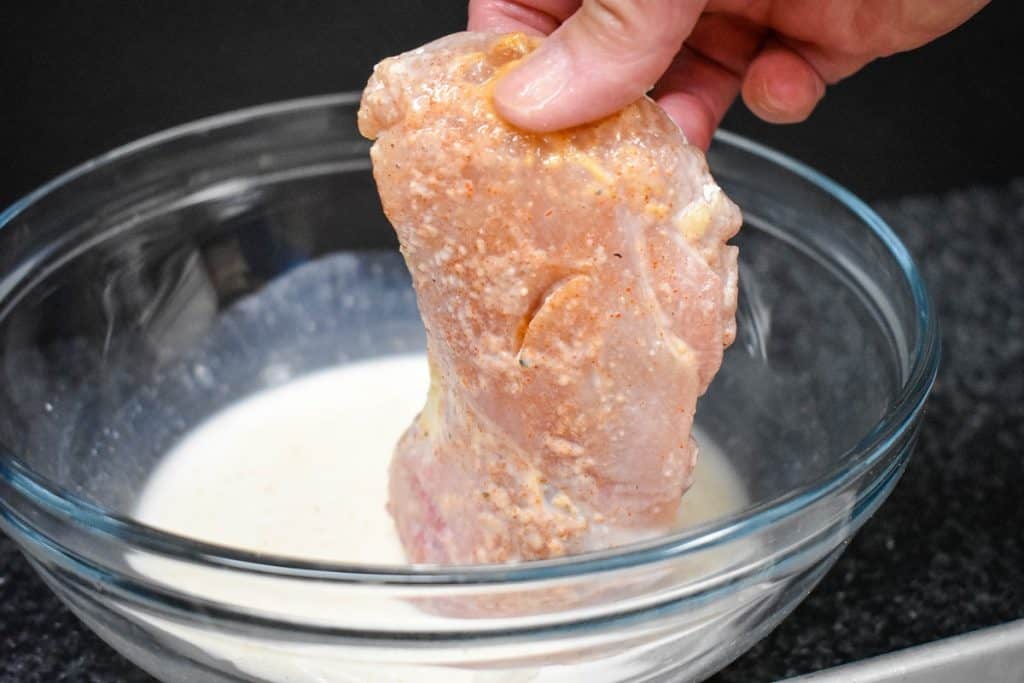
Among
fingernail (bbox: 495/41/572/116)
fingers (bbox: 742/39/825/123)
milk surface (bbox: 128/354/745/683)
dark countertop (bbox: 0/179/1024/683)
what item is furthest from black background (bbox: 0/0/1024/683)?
fingernail (bbox: 495/41/572/116)

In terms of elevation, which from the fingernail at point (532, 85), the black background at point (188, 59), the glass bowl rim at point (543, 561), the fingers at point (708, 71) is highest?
the fingernail at point (532, 85)

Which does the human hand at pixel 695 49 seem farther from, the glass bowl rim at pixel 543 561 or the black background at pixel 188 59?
the black background at pixel 188 59

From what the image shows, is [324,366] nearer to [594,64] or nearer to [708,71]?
[708,71]

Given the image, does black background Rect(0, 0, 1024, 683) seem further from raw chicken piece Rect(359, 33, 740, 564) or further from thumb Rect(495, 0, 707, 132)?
thumb Rect(495, 0, 707, 132)

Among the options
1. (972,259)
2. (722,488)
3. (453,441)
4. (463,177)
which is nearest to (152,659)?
(453,441)

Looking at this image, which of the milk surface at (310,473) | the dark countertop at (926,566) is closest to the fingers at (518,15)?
the milk surface at (310,473)

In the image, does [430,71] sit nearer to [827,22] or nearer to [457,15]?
[827,22]

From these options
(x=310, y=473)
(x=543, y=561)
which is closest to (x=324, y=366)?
(x=310, y=473)
